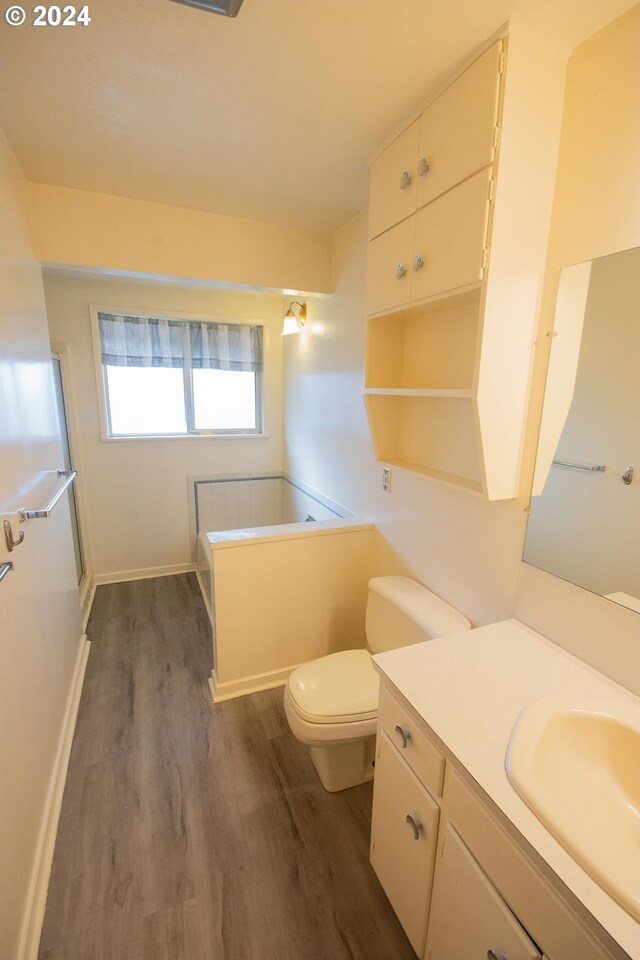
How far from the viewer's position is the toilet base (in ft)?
5.34

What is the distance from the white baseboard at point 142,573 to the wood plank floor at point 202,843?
1248 millimetres

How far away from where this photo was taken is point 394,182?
1.43 m

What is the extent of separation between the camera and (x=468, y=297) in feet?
4.14

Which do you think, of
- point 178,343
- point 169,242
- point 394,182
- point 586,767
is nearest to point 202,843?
point 586,767

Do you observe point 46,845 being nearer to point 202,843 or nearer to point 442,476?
point 202,843

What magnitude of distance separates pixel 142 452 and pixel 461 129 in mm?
2904

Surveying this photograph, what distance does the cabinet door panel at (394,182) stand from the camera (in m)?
1.33

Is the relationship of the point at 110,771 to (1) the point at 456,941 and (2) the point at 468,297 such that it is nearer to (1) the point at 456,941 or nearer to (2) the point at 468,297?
(1) the point at 456,941

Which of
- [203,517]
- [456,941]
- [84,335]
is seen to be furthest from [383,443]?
[84,335]

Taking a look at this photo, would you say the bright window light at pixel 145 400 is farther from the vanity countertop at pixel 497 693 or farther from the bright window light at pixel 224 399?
the vanity countertop at pixel 497 693

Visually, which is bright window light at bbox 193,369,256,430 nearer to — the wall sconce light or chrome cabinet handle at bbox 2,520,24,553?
the wall sconce light

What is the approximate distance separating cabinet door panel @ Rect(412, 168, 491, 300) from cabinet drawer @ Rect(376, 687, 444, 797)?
1.19m

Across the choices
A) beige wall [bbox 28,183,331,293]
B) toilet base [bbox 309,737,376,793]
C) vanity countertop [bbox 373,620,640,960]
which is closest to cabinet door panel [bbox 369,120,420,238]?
beige wall [bbox 28,183,331,293]

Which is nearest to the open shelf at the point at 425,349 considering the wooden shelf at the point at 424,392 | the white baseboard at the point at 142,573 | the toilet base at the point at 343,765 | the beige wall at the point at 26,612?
the wooden shelf at the point at 424,392
